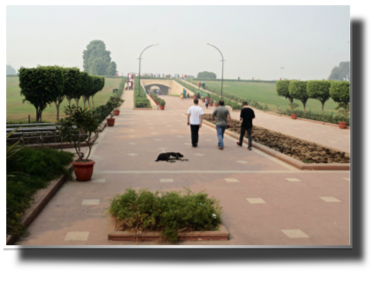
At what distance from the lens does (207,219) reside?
196 inches

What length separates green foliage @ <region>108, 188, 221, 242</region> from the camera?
15.6 ft

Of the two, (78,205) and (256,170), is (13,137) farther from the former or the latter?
(256,170)

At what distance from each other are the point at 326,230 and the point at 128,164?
235 inches

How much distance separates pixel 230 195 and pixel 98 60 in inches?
4991

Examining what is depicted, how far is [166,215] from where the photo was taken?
4.81 meters

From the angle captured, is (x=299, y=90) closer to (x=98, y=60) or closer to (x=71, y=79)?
(x=71, y=79)

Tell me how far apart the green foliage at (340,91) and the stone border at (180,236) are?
25941mm

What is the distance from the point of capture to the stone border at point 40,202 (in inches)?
196

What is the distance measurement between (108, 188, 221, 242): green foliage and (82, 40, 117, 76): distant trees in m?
126

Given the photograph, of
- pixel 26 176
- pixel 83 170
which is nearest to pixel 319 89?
pixel 83 170

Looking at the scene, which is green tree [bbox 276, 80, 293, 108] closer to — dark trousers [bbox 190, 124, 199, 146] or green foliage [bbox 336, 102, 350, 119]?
green foliage [bbox 336, 102, 350, 119]

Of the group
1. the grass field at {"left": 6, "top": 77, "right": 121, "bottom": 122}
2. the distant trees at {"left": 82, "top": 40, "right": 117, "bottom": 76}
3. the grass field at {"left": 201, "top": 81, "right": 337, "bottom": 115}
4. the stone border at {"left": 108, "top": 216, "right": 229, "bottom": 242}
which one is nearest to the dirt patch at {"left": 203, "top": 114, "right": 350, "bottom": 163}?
the stone border at {"left": 108, "top": 216, "right": 229, "bottom": 242}

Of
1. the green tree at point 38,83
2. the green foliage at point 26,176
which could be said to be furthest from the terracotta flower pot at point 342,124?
the green foliage at point 26,176

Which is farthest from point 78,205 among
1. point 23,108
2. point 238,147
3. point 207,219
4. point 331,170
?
point 23,108
